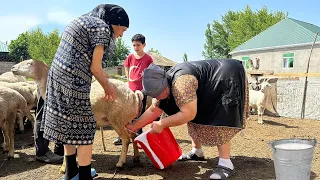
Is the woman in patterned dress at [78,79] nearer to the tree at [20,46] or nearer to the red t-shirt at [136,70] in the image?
the red t-shirt at [136,70]

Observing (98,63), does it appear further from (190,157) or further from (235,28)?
(235,28)

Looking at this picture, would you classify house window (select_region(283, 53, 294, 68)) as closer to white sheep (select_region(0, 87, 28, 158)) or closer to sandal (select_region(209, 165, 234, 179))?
sandal (select_region(209, 165, 234, 179))

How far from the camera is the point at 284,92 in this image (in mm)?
9867

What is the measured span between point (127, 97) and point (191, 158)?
1.28 m

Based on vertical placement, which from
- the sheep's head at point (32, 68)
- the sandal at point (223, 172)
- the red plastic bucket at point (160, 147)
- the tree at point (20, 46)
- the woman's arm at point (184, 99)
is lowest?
the sandal at point (223, 172)

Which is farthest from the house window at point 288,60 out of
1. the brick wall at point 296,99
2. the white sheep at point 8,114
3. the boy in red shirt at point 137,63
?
the white sheep at point 8,114

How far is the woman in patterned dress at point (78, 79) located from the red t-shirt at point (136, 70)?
2.31 m

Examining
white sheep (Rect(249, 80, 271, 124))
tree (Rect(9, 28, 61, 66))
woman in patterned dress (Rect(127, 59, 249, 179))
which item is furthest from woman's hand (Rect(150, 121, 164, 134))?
tree (Rect(9, 28, 61, 66))

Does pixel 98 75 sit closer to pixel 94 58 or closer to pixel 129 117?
pixel 94 58

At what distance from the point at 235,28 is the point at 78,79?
4499 cm

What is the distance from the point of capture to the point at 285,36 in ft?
86.1

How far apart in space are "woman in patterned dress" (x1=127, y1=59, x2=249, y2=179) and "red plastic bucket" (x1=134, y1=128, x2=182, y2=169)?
28 cm

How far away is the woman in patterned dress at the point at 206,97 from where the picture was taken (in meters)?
3.18

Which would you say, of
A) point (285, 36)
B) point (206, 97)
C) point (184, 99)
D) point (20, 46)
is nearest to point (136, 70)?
point (206, 97)
